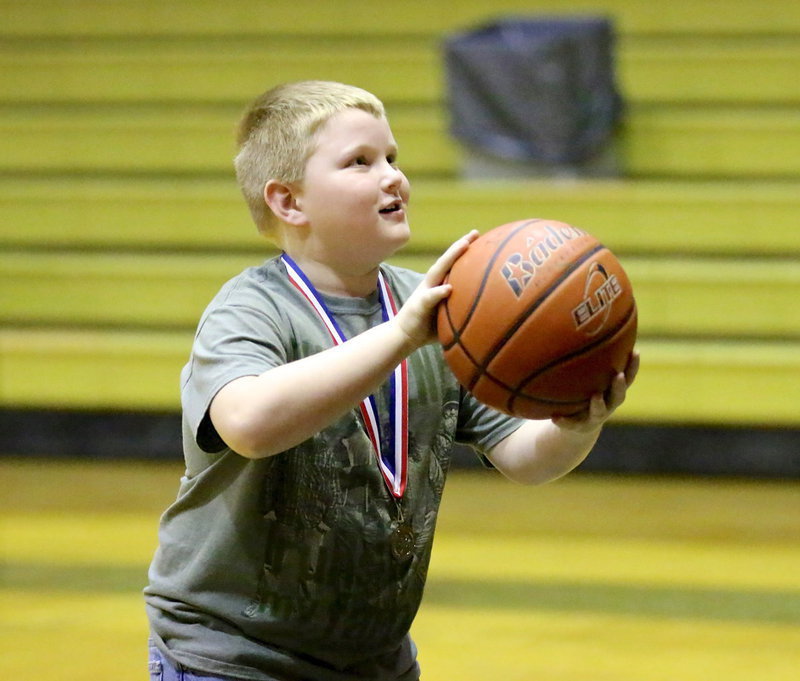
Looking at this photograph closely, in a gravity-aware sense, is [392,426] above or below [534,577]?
above

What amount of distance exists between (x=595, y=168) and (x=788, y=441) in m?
1.48

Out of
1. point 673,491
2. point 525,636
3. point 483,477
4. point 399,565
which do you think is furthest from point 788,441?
point 399,565

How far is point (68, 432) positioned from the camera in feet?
19.1

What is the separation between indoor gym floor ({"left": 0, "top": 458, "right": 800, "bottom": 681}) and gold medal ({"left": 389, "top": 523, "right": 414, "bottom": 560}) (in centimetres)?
143

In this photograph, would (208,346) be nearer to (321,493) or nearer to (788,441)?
(321,493)

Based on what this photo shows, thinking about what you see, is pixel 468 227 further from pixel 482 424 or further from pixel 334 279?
pixel 334 279

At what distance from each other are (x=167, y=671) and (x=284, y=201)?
0.71m

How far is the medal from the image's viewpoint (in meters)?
1.88

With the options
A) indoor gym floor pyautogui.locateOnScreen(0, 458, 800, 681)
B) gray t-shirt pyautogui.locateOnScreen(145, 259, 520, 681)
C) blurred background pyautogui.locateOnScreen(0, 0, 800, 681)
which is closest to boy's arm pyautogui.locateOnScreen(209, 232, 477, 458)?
gray t-shirt pyautogui.locateOnScreen(145, 259, 520, 681)

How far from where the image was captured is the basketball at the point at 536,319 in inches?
66.4

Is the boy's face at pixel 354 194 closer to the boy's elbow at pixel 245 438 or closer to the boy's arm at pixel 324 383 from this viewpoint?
the boy's arm at pixel 324 383

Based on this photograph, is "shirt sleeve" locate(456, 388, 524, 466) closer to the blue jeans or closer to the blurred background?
the blue jeans

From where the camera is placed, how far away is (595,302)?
170cm

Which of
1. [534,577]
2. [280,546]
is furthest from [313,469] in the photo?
[534,577]
